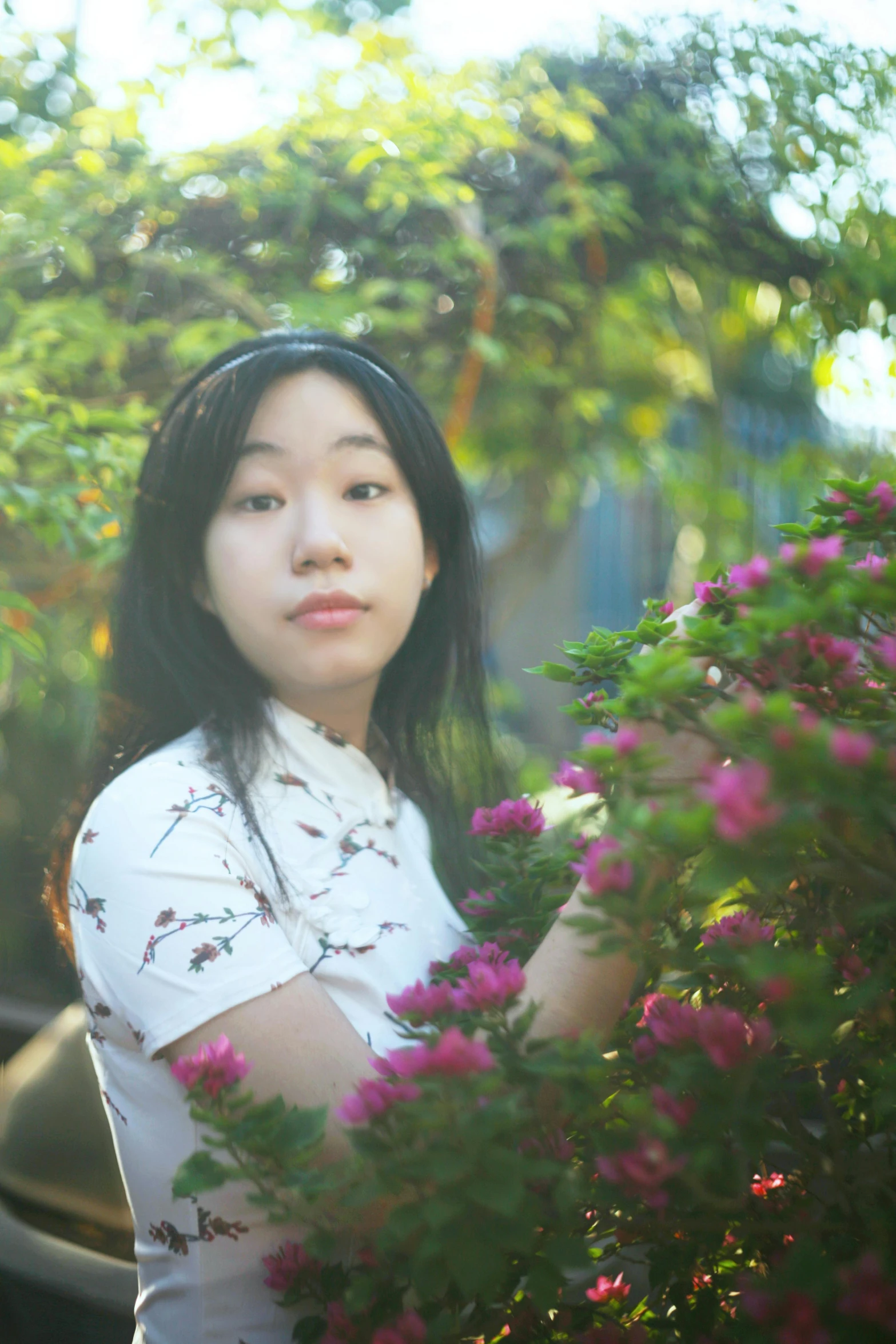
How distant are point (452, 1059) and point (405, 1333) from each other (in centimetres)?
32

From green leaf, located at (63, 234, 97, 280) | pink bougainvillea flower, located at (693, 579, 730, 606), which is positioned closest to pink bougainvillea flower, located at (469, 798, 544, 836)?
pink bougainvillea flower, located at (693, 579, 730, 606)

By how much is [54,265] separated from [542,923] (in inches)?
75.3

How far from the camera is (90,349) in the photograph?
2299mm

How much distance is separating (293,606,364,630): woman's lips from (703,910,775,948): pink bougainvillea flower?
59 centimetres

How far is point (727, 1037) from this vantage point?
754 millimetres

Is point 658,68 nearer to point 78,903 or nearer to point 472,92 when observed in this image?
point 472,92

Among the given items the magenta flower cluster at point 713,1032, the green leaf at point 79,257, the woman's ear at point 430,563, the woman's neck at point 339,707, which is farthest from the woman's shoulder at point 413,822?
the green leaf at point 79,257

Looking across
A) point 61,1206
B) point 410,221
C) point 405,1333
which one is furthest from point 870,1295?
point 410,221

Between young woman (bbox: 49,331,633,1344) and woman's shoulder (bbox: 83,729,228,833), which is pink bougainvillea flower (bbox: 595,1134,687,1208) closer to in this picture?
young woman (bbox: 49,331,633,1344)

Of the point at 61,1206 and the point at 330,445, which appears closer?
the point at 330,445

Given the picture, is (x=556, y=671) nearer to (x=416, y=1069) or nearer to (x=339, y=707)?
(x=416, y=1069)

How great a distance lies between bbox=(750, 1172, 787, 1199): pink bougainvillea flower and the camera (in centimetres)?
102

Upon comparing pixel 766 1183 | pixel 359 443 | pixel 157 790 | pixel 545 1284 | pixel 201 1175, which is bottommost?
pixel 766 1183

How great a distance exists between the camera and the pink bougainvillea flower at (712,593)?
3.36 feet
